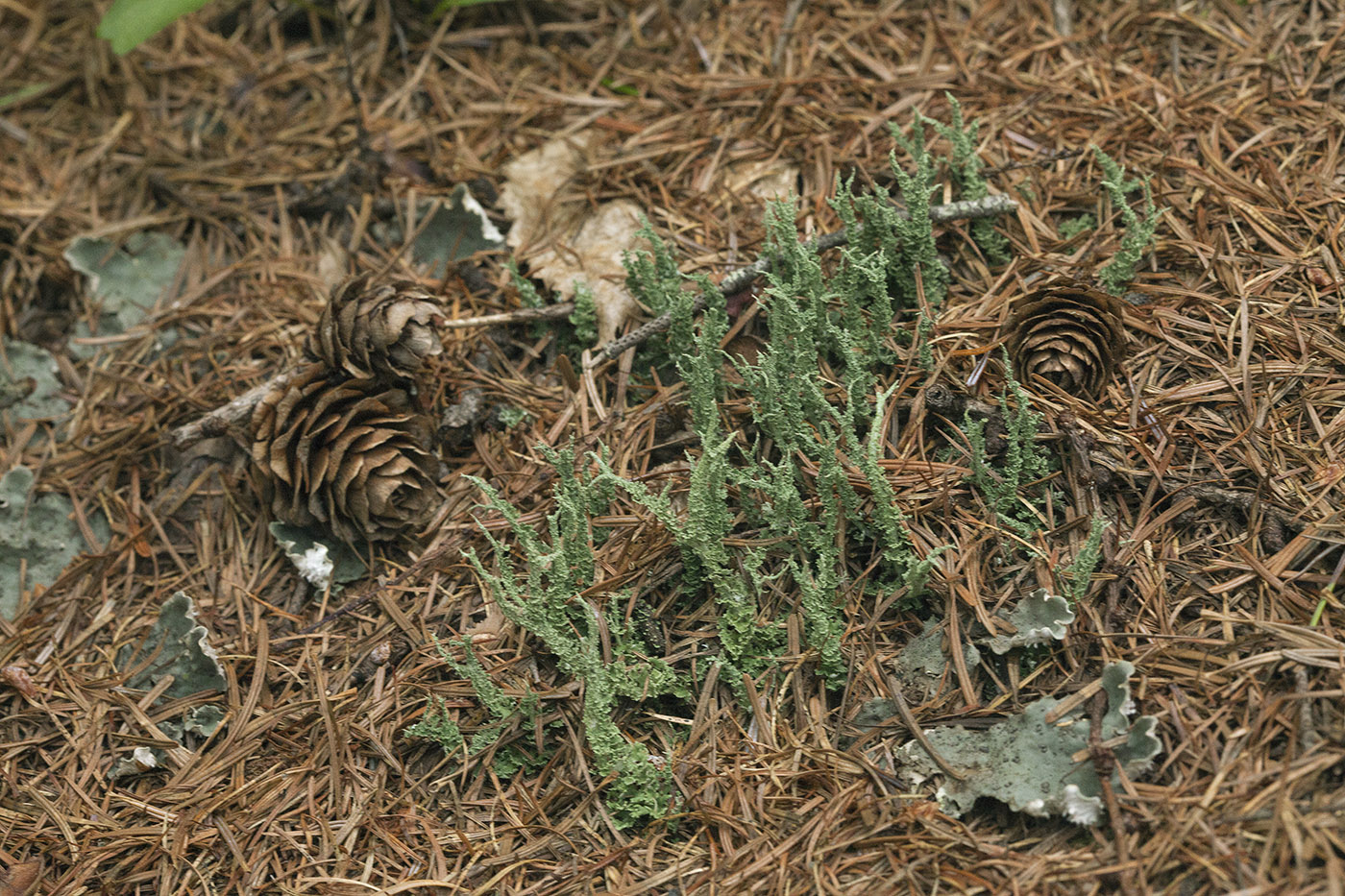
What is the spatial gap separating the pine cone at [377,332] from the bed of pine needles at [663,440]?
0.18 metres

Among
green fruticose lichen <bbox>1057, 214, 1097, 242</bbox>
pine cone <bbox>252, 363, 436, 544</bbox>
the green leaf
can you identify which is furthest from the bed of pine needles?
the green leaf

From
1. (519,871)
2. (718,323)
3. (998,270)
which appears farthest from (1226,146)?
(519,871)

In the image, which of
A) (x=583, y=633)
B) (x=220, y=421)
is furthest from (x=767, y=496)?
(x=220, y=421)

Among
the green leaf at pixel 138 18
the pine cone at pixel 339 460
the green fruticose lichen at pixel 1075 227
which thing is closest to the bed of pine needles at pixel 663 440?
the green fruticose lichen at pixel 1075 227

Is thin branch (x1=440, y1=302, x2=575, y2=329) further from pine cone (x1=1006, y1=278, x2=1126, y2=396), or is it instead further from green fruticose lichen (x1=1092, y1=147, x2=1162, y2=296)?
green fruticose lichen (x1=1092, y1=147, x2=1162, y2=296)

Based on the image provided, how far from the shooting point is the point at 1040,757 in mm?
2057

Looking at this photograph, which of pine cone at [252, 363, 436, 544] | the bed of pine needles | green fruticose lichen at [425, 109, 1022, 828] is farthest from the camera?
pine cone at [252, 363, 436, 544]

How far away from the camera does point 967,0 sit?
341cm

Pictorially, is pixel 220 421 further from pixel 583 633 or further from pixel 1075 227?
pixel 1075 227

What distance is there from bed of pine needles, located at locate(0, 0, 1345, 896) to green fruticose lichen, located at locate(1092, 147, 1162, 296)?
113 millimetres

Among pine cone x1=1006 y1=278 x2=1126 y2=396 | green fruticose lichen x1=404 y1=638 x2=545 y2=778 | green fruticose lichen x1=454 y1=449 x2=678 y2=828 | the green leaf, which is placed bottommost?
green fruticose lichen x1=404 y1=638 x2=545 y2=778

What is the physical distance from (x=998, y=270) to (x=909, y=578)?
3.38 feet

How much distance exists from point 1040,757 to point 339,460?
1.81m

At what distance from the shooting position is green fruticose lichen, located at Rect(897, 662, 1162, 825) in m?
1.96
